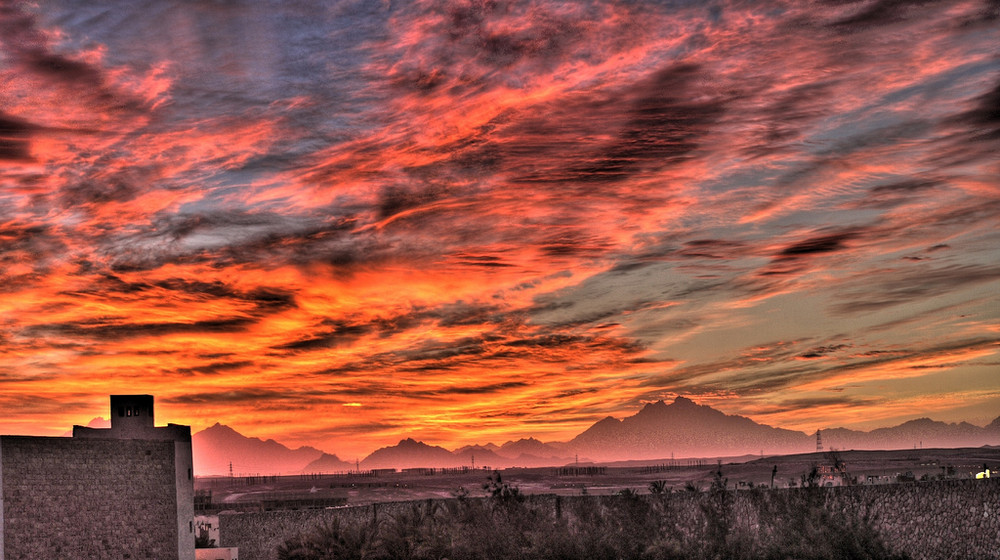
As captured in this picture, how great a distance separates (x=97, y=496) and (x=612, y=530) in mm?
22202

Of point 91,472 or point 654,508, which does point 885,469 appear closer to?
point 654,508

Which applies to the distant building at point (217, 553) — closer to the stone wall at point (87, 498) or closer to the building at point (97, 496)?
the building at point (97, 496)

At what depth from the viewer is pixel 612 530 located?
45906 millimetres

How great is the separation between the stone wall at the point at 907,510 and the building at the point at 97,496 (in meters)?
17.7

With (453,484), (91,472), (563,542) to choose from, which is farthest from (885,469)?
(91,472)

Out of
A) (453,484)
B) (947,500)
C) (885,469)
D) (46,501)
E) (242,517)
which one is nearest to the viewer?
(46,501)

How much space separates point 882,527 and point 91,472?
30.3m

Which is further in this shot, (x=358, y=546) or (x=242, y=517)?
(x=242, y=517)

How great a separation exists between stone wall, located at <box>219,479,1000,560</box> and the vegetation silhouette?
94 mm

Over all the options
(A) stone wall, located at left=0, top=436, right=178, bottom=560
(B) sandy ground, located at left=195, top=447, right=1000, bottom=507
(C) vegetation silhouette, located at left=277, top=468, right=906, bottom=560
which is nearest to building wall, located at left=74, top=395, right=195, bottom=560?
(A) stone wall, located at left=0, top=436, right=178, bottom=560

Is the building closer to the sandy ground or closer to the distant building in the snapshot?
the distant building

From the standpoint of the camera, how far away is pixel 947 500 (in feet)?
123

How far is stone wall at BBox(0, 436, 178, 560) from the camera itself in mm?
34281

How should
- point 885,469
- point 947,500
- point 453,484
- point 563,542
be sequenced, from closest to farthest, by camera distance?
point 947,500, point 563,542, point 885,469, point 453,484
